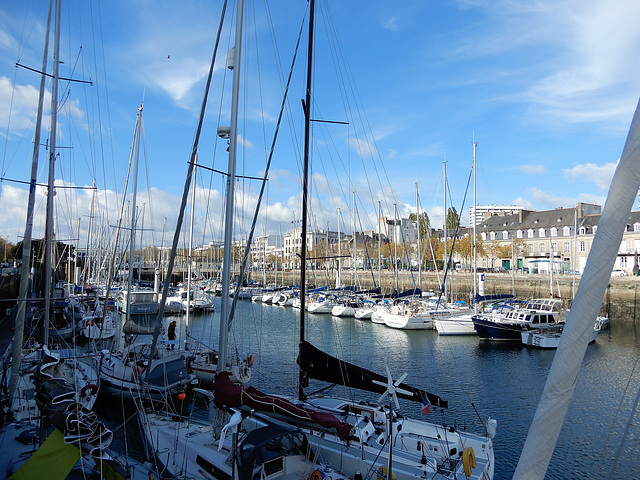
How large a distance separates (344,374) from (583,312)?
953cm

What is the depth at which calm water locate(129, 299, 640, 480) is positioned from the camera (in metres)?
14.5

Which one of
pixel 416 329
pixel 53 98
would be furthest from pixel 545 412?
pixel 416 329

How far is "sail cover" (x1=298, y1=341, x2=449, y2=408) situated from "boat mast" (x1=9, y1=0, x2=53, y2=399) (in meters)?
7.82

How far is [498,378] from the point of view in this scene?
23.1 m

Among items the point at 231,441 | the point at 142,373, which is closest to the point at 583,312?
the point at 231,441

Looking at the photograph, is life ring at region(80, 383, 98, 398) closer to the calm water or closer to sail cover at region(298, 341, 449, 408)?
sail cover at region(298, 341, 449, 408)

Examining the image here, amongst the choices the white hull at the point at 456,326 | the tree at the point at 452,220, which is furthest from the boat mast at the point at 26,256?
the tree at the point at 452,220

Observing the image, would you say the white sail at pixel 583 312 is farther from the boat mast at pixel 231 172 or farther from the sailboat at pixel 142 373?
the sailboat at pixel 142 373

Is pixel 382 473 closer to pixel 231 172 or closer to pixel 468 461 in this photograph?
pixel 468 461

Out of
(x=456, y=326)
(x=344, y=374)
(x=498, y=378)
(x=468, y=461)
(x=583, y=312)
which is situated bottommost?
(x=498, y=378)

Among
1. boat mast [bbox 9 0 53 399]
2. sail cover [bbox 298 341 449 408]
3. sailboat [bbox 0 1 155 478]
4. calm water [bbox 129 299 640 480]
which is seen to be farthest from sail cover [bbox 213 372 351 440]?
boat mast [bbox 9 0 53 399]

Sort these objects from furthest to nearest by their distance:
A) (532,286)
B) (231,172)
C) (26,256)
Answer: (532,286)
(26,256)
(231,172)

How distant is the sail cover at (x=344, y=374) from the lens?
36.7 feet

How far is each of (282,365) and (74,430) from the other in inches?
701
